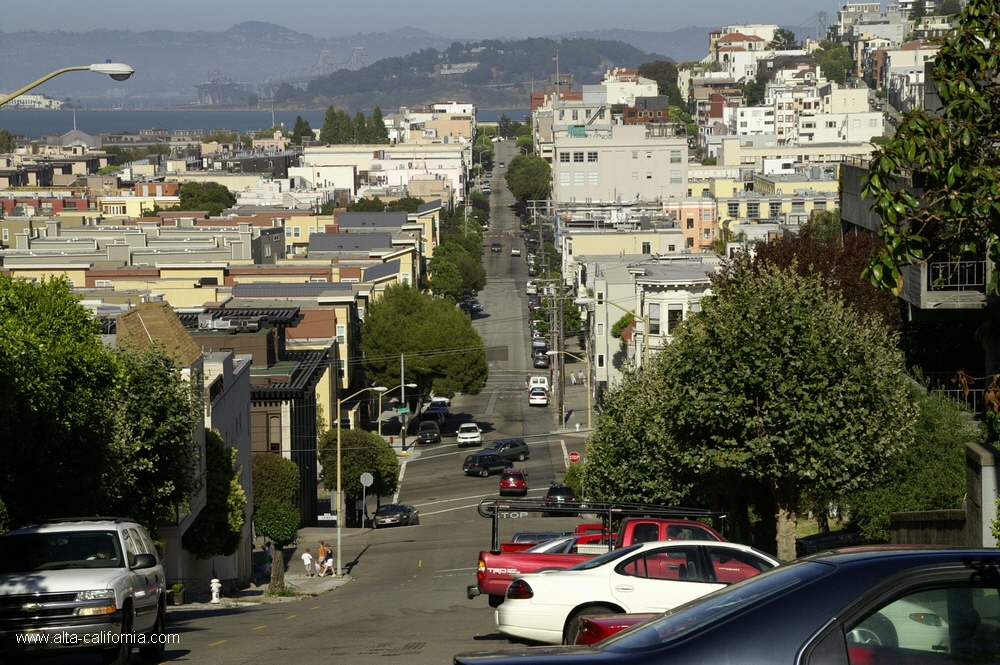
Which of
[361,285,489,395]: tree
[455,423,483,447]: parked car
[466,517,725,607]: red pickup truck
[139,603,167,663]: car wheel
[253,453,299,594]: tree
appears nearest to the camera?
[139,603,167,663]: car wheel

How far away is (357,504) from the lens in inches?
2378

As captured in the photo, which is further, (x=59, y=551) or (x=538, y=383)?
(x=538, y=383)

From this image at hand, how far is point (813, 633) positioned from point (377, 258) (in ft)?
350

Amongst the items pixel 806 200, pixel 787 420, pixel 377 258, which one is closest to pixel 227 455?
pixel 787 420

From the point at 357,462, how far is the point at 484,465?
9409 millimetres

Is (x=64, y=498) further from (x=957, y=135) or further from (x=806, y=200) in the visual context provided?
(x=806, y=200)

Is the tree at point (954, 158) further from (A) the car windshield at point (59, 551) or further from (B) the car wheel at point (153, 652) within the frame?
(B) the car wheel at point (153, 652)

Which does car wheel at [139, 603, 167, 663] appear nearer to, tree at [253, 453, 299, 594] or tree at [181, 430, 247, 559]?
tree at [181, 430, 247, 559]

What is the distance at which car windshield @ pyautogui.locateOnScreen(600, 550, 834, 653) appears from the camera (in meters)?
5.57

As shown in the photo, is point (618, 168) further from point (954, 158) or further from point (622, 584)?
point (954, 158)

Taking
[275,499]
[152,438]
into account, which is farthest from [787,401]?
[275,499]

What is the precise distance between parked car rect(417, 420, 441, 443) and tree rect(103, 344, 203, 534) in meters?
48.2

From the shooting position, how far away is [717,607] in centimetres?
577

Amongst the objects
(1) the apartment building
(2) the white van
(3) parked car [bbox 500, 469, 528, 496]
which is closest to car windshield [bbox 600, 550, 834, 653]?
(3) parked car [bbox 500, 469, 528, 496]
